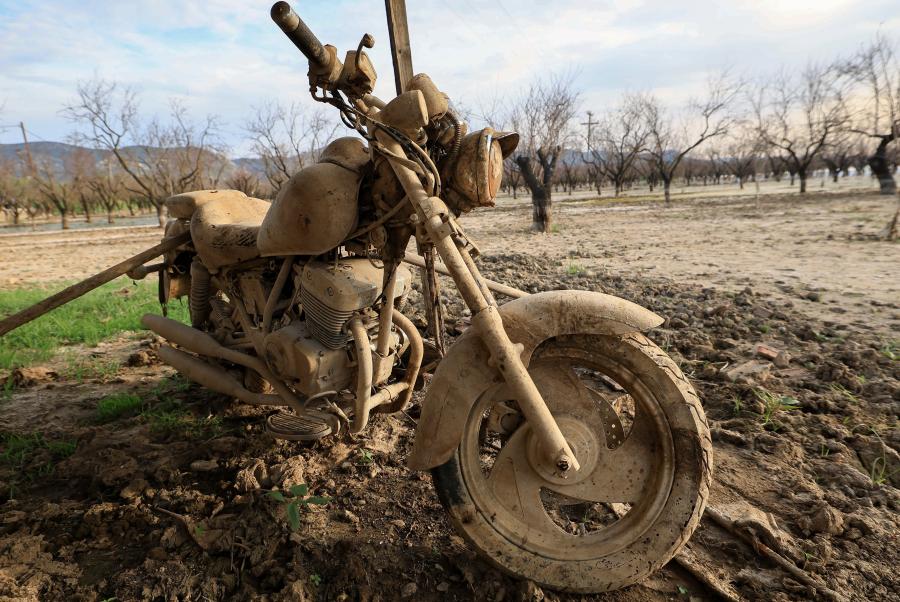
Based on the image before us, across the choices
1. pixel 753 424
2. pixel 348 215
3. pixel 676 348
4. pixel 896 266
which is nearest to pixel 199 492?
pixel 348 215

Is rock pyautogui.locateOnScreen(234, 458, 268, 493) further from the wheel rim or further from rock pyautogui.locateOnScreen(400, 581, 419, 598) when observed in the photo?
the wheel rim

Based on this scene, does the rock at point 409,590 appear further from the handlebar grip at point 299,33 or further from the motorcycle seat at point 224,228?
the handlebar grip at point 299,33

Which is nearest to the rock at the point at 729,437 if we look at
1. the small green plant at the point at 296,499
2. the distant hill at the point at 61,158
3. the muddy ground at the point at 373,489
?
the muddy ground at the point at 373,489

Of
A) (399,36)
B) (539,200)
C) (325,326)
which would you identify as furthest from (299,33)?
(539,200)

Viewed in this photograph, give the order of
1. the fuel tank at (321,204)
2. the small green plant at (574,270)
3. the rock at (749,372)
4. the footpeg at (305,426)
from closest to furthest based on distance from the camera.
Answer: the fuel tank at (321,204) → the footpeg at (305,426) → the rock at (749,372) → the small green plant at (574,270)

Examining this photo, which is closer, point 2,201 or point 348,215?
point 348,215

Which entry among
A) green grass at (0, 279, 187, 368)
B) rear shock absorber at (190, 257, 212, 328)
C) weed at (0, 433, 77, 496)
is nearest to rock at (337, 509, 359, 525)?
rear shock absorber at (190, 257, 212, 328)

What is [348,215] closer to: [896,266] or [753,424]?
[753,424]

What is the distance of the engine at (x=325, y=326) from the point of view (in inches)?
76.5

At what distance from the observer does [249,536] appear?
1.93 metres

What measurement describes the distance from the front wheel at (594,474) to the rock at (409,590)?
0.27 m

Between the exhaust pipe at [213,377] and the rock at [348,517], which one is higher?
the exhaust pipe at [213,377]

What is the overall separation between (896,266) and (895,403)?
5.05 m

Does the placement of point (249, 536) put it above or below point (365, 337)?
below
